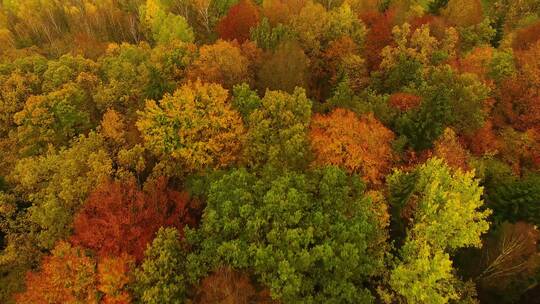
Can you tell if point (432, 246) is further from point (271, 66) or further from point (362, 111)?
point (271, 66)

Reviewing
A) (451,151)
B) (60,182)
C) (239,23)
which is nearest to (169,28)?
(239,23)

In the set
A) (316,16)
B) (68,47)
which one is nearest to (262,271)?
(316,16)

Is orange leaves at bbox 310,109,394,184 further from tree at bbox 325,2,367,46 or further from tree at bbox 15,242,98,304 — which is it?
tree at bbox 325,2,367,46

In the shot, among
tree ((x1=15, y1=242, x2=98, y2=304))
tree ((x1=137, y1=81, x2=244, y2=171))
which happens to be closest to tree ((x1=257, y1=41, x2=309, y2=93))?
tree ((x1=137, y1=81, x2=244, y2=171))

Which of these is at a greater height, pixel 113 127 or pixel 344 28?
pixel 344 28

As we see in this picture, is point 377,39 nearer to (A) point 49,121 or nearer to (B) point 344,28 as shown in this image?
(B) point 344,28

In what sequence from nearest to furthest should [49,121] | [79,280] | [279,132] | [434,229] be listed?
[79,280] → [434,229] → [279,132] → [49,121]
